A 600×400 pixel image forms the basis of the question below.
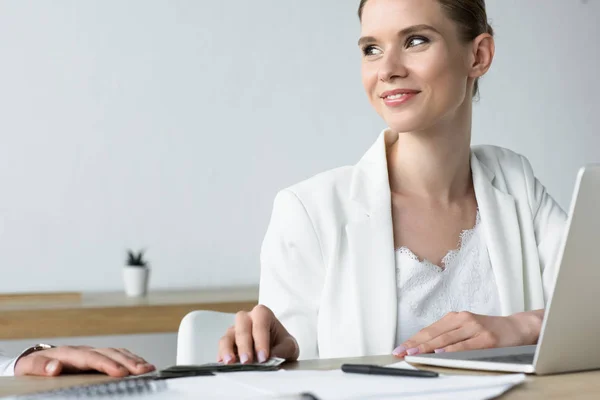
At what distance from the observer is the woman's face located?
172 centimetres

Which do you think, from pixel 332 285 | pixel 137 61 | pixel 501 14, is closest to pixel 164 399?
pixel 332 285

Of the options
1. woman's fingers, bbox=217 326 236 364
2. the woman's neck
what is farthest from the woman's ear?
woman's fingers, bbox=217 326 236 364

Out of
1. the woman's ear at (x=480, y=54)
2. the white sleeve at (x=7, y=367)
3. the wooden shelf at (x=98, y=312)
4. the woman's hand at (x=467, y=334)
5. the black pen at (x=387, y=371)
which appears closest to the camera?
the black pen at (x=387, y=371)

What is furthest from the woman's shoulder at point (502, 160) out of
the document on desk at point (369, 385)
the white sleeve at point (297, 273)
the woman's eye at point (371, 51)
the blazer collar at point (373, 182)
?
the document on desk at point (369, 385)

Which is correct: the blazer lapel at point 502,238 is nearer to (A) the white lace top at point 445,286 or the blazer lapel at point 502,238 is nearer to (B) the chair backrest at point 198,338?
(A) the white lace top at point 445,286

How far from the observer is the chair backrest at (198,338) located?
148cm

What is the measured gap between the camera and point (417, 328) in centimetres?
172

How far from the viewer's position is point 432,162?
1861mm

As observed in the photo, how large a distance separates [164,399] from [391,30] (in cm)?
116

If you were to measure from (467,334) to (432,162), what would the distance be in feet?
2.31

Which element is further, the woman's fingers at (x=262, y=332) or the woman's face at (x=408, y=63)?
the woman's face at (x=408, y=63)

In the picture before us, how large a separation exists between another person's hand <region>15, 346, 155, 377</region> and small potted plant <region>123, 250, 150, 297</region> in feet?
6.39

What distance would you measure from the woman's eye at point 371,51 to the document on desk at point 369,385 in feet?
3.22

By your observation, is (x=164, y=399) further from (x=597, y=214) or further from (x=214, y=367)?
(x=597, y=214)
